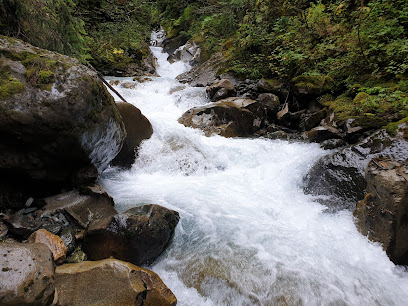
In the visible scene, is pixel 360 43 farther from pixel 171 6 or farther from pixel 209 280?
pixel 171 6

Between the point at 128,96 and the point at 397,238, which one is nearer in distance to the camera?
the point at 397,238

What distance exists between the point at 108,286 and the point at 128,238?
779 millimetres

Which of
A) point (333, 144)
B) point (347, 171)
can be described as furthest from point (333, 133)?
point (347, 171)

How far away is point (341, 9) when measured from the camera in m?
9.73

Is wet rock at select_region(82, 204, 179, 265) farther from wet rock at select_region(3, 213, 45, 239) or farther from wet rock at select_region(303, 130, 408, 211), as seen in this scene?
wet rock at select_region(303, 130, 408, 211)

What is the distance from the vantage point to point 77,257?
2.88 metres

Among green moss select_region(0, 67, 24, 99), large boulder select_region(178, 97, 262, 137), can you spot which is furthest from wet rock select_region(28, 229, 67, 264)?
large boulder select_region(178, 97, 262, 137)

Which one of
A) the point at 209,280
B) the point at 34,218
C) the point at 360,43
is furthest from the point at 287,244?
the point at 360,43


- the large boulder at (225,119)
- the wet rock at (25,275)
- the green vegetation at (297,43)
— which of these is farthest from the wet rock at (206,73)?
the wet rock at (25,275)

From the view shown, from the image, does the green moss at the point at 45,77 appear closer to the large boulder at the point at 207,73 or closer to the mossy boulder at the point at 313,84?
the mossy boulder at the point at 313,84

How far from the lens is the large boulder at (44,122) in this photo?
3.07 m

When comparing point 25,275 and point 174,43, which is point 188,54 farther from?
point 25,275

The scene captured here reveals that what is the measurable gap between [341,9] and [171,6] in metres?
19.9

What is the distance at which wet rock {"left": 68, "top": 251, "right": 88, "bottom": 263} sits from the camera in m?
2.82
